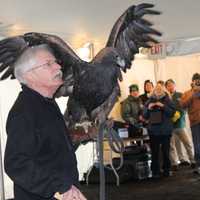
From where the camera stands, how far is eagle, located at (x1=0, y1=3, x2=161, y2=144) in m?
2.15

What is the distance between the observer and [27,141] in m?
1.39

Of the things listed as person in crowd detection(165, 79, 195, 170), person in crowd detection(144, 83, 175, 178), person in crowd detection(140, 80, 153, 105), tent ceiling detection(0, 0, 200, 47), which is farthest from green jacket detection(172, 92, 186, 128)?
tent ceiling detection(0, 0, 200, 47)

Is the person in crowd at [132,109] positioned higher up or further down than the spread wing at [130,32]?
further down

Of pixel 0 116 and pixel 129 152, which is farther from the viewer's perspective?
pixel 129 152

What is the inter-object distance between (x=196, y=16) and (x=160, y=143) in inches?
77.0

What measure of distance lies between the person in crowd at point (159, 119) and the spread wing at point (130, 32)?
3174 mm

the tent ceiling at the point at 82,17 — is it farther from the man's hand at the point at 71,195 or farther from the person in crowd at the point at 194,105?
the man's hand at the point at 71,195

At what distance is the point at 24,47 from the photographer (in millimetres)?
1995

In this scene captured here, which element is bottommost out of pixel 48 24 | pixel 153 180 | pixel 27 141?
pixel 153 180

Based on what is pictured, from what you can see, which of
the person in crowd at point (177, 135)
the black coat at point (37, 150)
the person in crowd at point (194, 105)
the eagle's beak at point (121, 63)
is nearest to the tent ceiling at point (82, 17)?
the person in crowd at point (194, 105)

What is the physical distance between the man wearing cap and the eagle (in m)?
3.76

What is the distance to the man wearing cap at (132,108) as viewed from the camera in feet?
19.9

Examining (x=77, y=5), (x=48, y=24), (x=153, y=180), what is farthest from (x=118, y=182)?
(x=77, y=5)

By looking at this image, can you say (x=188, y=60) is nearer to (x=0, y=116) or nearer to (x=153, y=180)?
(x=153, y=180)
